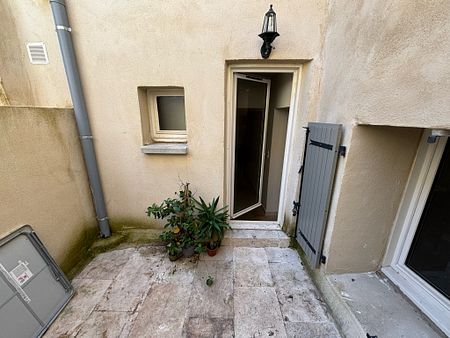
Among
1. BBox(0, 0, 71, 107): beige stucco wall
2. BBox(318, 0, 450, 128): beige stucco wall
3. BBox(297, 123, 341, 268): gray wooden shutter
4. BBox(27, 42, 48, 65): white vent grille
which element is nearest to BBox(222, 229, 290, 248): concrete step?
BBox(297, 123, 341, 268): gray wooden shutter

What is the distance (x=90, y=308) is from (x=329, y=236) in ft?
8.26

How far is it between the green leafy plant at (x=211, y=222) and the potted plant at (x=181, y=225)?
0.31ft

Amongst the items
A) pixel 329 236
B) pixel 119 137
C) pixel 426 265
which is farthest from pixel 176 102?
pixel 426 265

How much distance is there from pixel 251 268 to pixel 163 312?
1090 mm

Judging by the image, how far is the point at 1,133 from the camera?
5.33 ft

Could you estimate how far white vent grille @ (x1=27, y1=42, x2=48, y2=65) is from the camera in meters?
2.20

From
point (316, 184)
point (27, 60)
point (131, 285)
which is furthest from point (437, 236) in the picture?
point (27, 60)

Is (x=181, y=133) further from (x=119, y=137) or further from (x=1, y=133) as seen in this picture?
(x=1, y=133)

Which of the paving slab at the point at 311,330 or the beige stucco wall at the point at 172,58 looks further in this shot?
the beige stucco wall at the point at 172,58

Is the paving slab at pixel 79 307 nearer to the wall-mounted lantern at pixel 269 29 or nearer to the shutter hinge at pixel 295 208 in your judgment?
the shutter hinge at pixel 295 208

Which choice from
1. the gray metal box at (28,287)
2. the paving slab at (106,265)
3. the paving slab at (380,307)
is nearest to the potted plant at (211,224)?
the paving slab at (106,265)

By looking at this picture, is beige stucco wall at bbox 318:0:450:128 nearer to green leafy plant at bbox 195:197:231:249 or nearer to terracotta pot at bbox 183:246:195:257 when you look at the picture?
green leafy plant at bbox 195:197:231:249

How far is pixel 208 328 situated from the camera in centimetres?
165

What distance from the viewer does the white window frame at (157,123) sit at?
2.54m
